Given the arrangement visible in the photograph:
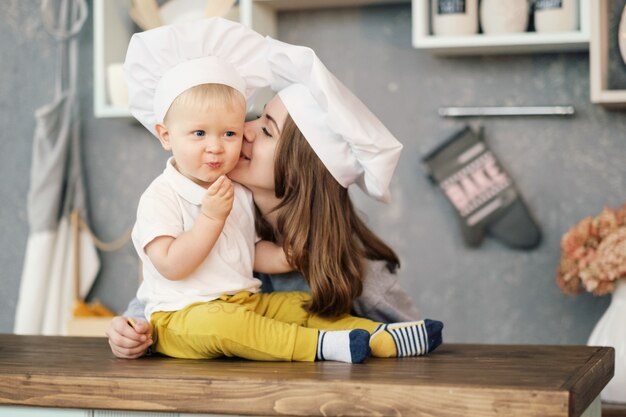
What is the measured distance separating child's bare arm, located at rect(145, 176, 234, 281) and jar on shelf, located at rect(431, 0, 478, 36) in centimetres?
120

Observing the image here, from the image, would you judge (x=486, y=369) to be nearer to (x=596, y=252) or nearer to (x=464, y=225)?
(x=596, y=252)

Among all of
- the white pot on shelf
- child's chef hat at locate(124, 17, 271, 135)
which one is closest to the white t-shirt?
child's chef hat at locate(124, 17, 271, 135)

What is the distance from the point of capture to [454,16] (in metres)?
2.38

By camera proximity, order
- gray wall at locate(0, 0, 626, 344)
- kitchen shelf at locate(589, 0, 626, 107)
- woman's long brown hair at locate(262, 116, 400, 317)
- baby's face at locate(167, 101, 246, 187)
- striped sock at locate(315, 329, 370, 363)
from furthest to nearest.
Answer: gray wall at locate(0, 0, 626, 344), kitchen shelf at locate(589, 0, 626, 107), woman's long brown hair at locate(262, 116, 400, 317), baby's face at locate(167, 101, 246, 187), striped sock at locate(315, 329, 370, 363)

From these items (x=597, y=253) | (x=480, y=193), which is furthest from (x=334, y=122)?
(x=480, y=193)

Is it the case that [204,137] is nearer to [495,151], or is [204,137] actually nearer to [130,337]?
[130,337]

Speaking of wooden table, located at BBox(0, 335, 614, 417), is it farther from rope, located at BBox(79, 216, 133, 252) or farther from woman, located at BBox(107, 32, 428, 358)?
rope, located at BBox(79, 216, 133, 252)

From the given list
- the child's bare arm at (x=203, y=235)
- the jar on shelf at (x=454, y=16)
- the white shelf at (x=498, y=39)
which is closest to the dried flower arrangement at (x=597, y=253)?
the white shelf at (x=498, y=39)

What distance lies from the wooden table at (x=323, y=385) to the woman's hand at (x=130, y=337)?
18mm

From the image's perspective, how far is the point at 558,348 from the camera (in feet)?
4.84

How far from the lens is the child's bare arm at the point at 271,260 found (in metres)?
1.57

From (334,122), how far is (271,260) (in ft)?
0.91

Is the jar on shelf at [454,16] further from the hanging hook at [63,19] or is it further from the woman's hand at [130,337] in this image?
the woman's hand at [130,337]

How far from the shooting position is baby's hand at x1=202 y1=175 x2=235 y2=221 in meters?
1.35
